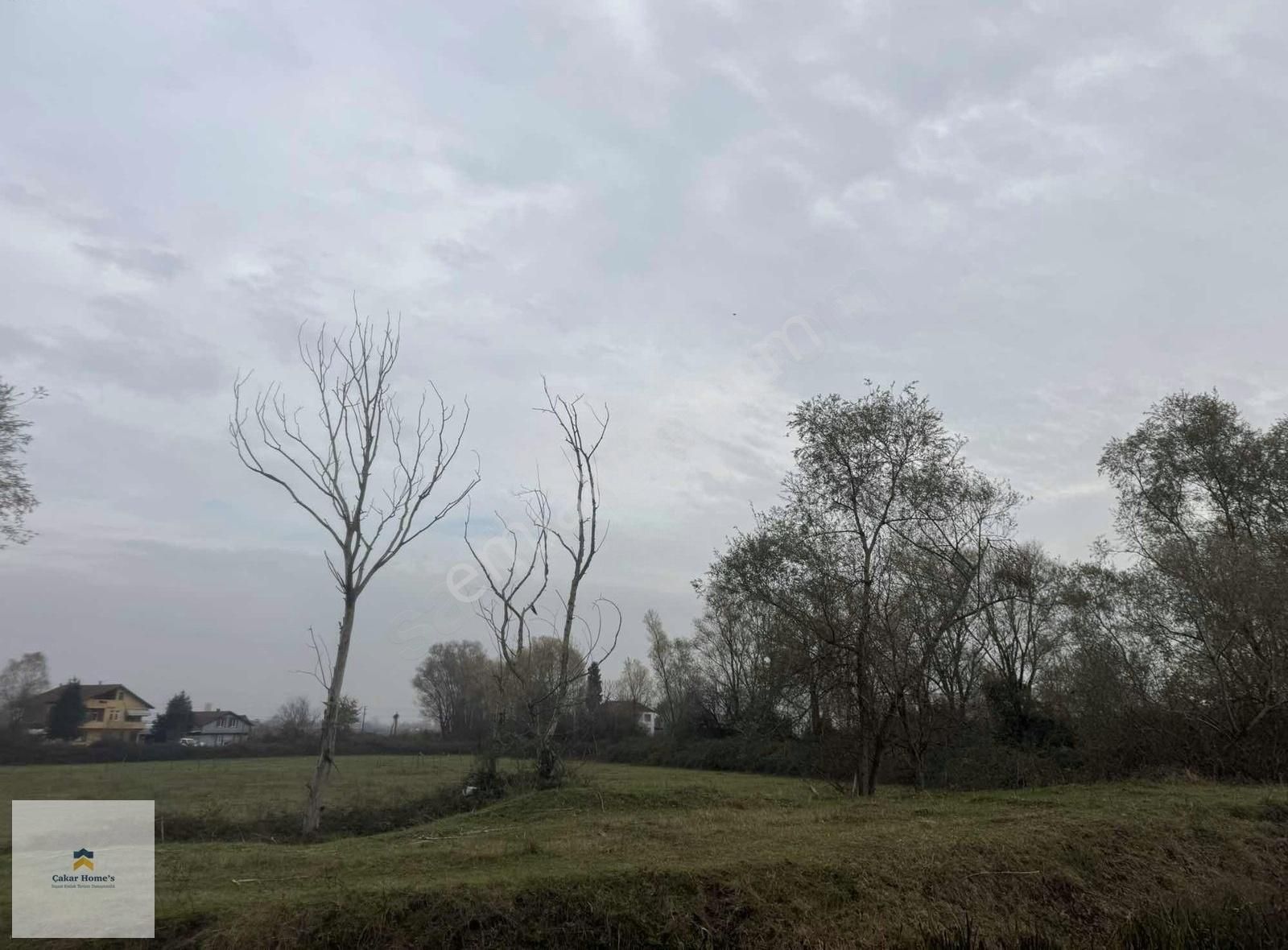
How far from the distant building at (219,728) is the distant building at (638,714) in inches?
765

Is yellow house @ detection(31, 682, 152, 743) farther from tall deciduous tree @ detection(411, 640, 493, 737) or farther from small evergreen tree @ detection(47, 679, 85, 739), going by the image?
tall deciduous tree @ detection(411, 640, 493, 737)

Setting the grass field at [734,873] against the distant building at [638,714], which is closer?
the grass field at [734,873]

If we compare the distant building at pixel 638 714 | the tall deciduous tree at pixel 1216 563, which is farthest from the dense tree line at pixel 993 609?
the distant building at pixel 638 714

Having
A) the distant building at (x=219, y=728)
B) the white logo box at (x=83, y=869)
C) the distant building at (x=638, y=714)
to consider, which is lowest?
the distant building at (x=638, y=714)

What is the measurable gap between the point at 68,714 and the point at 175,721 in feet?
28.5

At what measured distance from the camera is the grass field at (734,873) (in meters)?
5.98

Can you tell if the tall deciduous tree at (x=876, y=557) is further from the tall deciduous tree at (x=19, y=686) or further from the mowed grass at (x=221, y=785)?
the tall deciduous tree at (x=19, y=686)

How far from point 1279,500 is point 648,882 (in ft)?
77.8

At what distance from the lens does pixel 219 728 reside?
32.1 metres

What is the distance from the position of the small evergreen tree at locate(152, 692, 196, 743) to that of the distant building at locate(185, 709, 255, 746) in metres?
0.30

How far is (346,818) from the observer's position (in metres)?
13.1

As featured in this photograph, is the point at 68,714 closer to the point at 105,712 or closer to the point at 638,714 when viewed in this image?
the point at 105,712

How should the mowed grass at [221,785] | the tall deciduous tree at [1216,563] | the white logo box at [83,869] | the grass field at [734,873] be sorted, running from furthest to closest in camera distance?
the tall deciduous tree at [1216,563] → the mowed grass at [221,785] → the grass field at [734,873] → the white logo box at [83,869]

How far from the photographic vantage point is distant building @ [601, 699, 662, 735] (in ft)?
148
